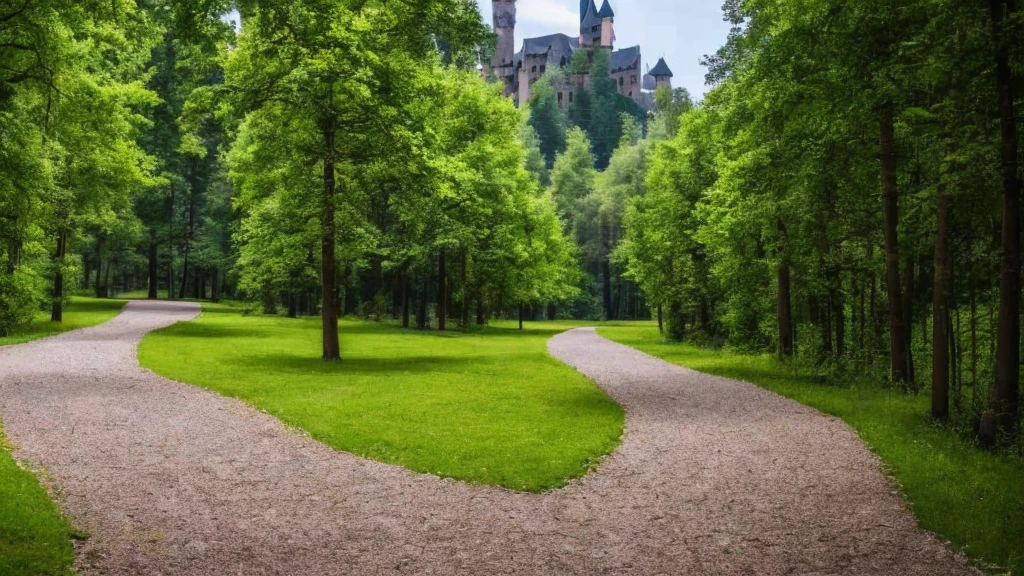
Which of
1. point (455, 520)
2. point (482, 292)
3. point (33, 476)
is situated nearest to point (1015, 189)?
point (455, 520)

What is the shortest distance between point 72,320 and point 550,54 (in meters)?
118

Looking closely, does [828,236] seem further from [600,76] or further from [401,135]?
[600,76]

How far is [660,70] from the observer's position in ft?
497

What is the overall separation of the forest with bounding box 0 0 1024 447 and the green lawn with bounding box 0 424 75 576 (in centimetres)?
580

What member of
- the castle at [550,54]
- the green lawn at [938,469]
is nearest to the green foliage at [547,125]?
the castle at [550,54]

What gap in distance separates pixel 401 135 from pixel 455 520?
52.6 ft

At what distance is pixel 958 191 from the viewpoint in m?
11.5

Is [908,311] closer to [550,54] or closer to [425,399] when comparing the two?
[425,399]

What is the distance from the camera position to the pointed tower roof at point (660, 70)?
151250 mm

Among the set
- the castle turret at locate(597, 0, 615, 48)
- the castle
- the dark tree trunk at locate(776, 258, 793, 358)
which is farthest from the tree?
the castle turret at locate(597, 0, 615, 48)

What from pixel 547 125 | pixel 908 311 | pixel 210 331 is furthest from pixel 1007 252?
pixel 547 125

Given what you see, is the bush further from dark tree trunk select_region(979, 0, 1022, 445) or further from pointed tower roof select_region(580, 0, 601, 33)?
pointed tower roof select_region(580, 0, 601, 33)

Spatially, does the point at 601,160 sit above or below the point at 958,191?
above

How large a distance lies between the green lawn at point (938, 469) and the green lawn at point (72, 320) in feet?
82.5
